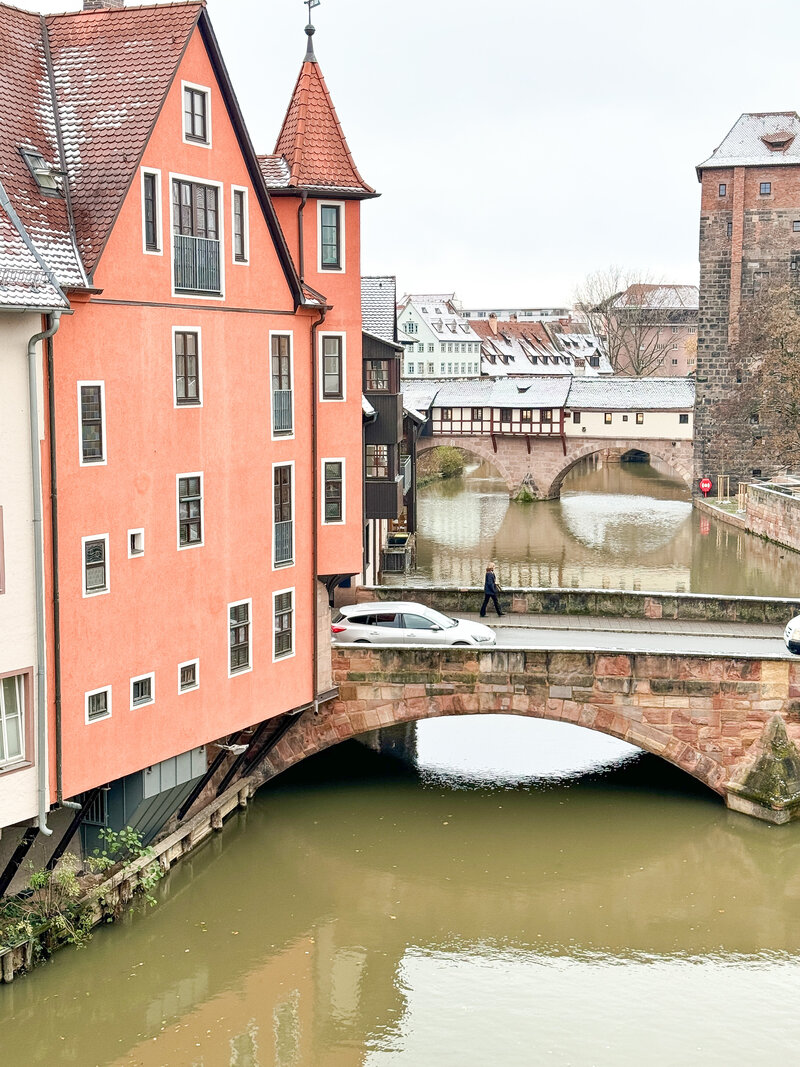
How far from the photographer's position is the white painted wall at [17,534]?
59.9ft

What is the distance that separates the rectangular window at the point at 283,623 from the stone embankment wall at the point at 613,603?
310 inches

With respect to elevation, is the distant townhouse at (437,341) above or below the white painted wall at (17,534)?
above

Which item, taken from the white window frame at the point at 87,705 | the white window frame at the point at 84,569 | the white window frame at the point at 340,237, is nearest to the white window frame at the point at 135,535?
the white window frame at the point at 84,569

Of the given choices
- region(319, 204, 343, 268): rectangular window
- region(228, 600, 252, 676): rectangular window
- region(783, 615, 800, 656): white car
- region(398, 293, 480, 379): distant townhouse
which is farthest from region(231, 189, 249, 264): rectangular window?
region(398, 293, 480, 379): distant townhouse

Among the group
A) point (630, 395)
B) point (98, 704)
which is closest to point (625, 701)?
point (98, 704)

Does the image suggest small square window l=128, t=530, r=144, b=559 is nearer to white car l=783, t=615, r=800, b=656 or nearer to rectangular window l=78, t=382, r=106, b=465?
rectangular window l=78, t=382, r=106, b=465

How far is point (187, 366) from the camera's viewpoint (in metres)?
21.8

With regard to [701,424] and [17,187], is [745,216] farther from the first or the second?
[17,187]

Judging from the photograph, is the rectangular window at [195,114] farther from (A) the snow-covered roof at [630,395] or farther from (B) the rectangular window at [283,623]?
(A) the snow-covered roof at [630,395]

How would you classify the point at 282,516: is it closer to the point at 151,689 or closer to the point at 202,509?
the point at 202,509

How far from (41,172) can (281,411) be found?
6.15 metres

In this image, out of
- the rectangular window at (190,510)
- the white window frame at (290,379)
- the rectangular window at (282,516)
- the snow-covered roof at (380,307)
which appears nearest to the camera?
the rectangular window at (190,510)

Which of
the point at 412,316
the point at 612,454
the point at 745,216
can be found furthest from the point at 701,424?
the point at 412,316

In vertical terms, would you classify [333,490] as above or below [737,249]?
below
